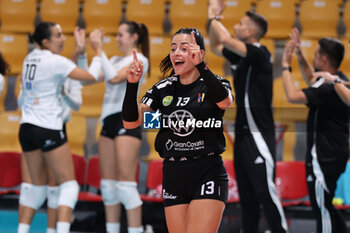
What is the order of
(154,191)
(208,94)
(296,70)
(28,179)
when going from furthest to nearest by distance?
(296,70)
(154,191)
(28,179)
(208,94)

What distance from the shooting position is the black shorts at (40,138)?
14.7 feet

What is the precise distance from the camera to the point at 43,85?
4.54 metres

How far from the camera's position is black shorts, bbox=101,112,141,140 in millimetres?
4672

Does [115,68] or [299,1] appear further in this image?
[299,1]

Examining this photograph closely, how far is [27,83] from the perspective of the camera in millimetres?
4559

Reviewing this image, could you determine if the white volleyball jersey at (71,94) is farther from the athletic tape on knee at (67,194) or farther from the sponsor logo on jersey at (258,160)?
the sponsor logo on jersey at (258,160)

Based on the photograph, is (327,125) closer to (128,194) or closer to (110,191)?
(128,194)

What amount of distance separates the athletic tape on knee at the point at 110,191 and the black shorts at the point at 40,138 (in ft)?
1.70

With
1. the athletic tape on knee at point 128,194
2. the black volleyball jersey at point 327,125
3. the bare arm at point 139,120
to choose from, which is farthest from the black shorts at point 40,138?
the black volleyball jersey at point 327,125

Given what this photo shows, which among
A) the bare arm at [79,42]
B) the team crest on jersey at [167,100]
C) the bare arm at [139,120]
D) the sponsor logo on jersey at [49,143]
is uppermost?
the bare arm at [79,42]

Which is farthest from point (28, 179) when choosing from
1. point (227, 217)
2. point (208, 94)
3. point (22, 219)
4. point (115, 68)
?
point (208, 94)

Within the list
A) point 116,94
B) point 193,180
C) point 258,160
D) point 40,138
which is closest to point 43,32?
point 116,94

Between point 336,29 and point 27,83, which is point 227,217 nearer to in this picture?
point 27,83

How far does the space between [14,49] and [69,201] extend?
309 cm
